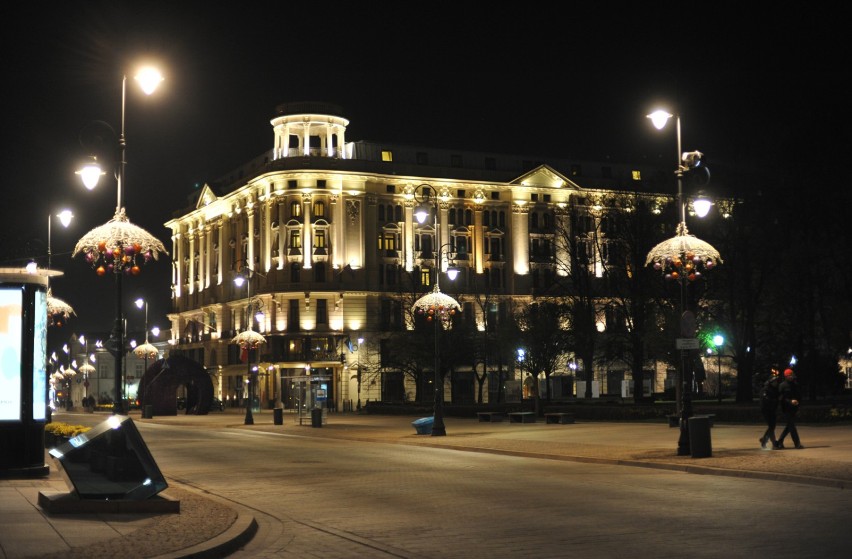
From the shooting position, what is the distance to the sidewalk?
11.7 m

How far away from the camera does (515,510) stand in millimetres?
15398

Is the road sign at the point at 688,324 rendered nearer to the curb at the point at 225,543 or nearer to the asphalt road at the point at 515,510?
the asphalt road at the point at 515,510

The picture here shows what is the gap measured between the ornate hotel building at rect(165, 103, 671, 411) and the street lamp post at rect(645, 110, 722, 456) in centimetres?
5959

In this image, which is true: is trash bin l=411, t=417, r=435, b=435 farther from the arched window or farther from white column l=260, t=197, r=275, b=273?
white column l=260, t=197, r=275, b=273

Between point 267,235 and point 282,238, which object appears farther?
point 267,235

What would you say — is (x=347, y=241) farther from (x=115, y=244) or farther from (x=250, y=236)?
(x=115, y=244)

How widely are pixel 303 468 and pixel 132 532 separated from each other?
1182cm

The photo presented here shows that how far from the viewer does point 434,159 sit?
348ft

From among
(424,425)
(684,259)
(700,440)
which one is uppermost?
(684,259)

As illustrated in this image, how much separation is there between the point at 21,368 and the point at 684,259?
16.3 metres

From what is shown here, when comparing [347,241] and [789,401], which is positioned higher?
[347,241]

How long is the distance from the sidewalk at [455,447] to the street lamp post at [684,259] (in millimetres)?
1168

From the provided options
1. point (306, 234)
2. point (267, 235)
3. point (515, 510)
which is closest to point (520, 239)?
point (306, 234)

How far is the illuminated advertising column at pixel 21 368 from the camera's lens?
1831cm
